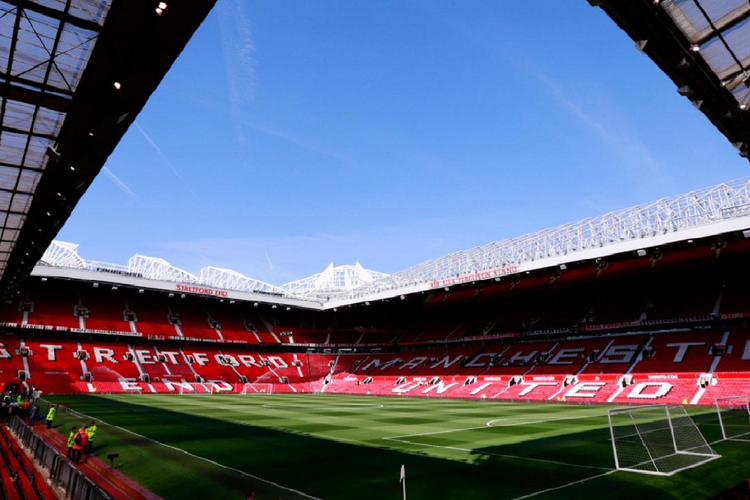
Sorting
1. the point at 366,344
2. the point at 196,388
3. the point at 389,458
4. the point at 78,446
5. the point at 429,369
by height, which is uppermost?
the point at 366,344

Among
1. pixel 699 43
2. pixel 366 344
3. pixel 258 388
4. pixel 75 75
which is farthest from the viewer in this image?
pixel 366 344

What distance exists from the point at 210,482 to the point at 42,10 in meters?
10.9

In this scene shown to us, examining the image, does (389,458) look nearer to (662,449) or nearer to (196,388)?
(662,449)

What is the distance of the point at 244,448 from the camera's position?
A: 1731 cm

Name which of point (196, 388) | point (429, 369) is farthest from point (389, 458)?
point (196, 388)

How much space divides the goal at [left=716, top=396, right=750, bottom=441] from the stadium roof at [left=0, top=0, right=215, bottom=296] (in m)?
20.3

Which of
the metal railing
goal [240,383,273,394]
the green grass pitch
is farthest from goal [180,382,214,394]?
the metal railing

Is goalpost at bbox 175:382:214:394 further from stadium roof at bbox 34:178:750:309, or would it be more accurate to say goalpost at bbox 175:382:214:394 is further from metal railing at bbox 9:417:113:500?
metal railing at bbox 9:417:113:500

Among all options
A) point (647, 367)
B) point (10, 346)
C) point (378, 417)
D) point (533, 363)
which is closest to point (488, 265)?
point (533, 363)

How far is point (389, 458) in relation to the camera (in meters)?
15.5

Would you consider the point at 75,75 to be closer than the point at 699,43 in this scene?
No

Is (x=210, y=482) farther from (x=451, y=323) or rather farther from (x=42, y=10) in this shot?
(x=451, y=323)

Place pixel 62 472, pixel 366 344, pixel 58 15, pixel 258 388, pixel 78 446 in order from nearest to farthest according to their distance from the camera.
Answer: pixel 58 15
pixel 62 472
pixel 78 446
pixel 258 388
pixel 366 344

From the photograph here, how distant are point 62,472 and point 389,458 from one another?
9.15 m
